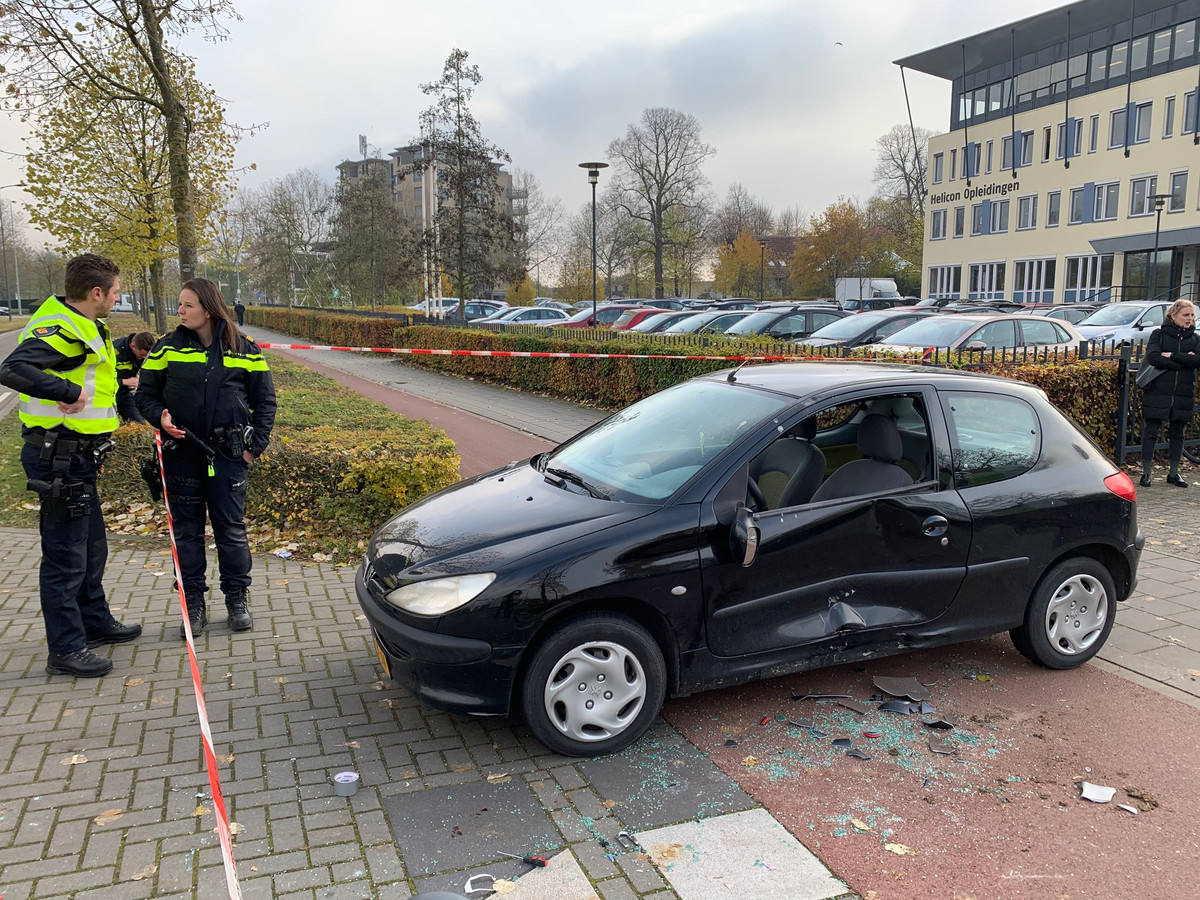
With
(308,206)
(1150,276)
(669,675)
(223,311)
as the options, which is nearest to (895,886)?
(669,675)

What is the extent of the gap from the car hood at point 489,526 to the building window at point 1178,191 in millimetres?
46736

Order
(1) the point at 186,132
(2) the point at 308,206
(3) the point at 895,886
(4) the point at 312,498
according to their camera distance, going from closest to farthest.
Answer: (3) the point at 895,886
(4) the point at 312,498
(1) the point at 186,132
(2) the point at 308,206

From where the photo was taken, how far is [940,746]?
3.83 meters

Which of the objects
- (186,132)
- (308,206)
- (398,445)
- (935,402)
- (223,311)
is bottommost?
(398,445)

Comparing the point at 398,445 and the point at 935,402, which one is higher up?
the point at 935,402

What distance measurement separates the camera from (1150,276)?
42.4 meters

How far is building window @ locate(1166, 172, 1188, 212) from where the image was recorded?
41.1 meters

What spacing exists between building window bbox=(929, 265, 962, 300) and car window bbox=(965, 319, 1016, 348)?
146ft

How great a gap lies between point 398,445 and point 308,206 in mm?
48082

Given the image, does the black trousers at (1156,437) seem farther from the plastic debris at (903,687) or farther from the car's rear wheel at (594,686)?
the car's rear wheel at (594,686)

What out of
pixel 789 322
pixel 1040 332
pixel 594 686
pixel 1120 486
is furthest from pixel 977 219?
pixel 594 686

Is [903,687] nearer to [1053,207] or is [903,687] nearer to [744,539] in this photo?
[744,539]

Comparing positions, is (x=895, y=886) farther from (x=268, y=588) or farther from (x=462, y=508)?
(x=268, y=588)

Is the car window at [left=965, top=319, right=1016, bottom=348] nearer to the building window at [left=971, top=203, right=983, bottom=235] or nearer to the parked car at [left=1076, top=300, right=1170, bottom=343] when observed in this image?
the parked car at [left=1076, top=300, right=1170, bottom=343]
